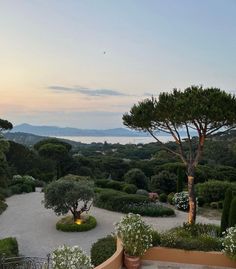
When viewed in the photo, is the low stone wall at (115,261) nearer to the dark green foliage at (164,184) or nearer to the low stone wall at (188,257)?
the low stone wall at (188,257)

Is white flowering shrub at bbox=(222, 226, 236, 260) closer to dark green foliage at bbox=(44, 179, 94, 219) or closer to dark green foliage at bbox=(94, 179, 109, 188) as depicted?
dark green foliage at bbox=(44, 179, 94, 219)

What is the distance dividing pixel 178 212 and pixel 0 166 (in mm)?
10145

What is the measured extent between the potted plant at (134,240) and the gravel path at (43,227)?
→ 16.4 feet

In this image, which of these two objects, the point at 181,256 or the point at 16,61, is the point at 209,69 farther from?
the point at 181,256

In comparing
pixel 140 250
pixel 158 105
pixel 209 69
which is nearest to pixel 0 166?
pixel 158 105

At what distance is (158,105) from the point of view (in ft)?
46.3

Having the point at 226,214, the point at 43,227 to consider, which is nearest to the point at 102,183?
the point at 43,227

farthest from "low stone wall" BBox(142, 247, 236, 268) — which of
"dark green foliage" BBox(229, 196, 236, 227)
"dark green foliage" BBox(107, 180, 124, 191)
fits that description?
"dark green foliage" BBox(107, 180, 124, 191)

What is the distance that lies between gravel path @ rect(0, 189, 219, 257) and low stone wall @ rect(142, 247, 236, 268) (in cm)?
466

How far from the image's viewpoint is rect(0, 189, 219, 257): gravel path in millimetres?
14156

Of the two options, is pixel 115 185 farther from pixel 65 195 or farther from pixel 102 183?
pixel 65 195

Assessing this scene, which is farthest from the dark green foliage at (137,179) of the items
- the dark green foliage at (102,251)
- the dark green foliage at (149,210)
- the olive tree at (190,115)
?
the dark green foliage at (102,251)

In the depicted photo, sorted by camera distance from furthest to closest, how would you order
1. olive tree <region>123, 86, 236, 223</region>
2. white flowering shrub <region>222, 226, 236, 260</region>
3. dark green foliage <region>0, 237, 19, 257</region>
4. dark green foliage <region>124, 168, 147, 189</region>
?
dark green foliage <region>124, 168, 147, 189</region> < olive tree <region>123, 86, 236, 223</region> < dark green foliage <region>0, 237, 19, 257</region> < white flowering shrub <region>222, 226, 236, 260</region>

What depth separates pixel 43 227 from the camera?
656 inches
